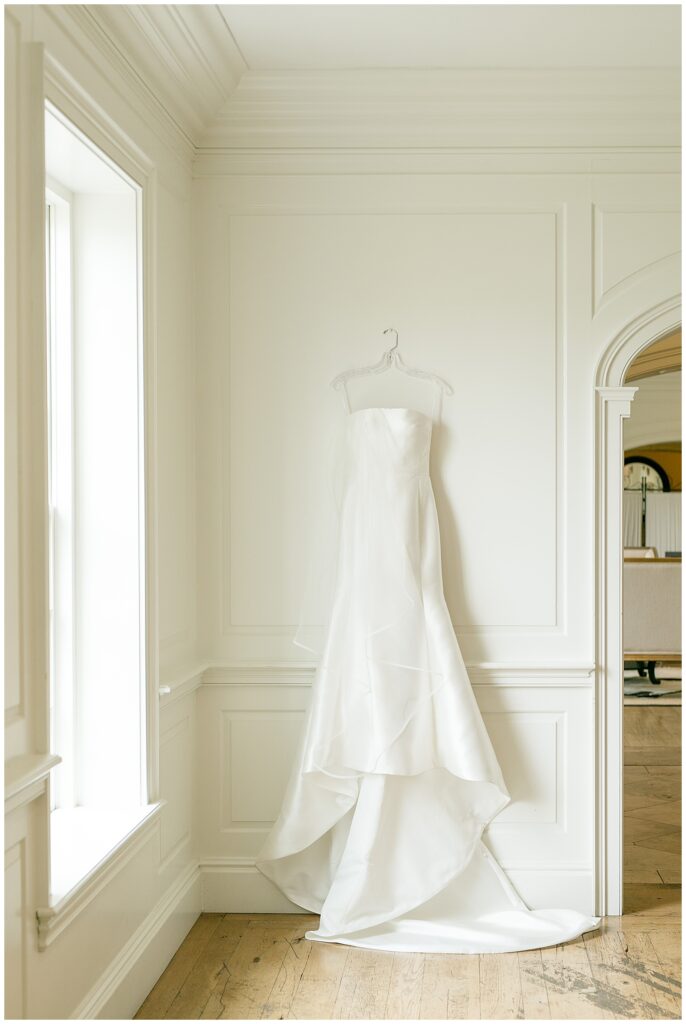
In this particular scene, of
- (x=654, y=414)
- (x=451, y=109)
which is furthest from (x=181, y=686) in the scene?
(x=654, y=414)

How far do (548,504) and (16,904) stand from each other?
2286 mm

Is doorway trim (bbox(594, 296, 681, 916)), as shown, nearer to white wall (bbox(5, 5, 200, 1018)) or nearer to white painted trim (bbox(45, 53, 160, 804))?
white wall (bbox(5, 5, 200, 1018))

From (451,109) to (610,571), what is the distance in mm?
1836

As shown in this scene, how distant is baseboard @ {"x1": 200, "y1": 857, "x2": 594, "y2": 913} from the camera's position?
11.0ft

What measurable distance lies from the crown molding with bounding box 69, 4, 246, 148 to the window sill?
2.16 m

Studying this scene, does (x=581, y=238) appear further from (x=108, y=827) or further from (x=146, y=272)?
(x=108, y=827)

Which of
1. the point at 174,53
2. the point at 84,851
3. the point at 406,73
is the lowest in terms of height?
the point at 84,851

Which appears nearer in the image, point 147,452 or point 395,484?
point 147,452

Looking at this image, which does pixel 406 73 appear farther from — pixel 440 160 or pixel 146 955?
pixel 146 955

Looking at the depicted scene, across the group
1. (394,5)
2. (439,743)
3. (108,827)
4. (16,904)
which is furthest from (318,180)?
(16,904)

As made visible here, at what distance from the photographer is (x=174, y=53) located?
2809 mm

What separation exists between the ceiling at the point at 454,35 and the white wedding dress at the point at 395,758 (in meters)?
1.24

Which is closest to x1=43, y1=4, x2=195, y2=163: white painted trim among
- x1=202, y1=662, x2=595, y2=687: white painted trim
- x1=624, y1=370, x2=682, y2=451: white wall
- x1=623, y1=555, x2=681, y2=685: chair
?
x1=202, y1=662, x2=595, y2=687: white painted trim

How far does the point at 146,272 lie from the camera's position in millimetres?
2811
